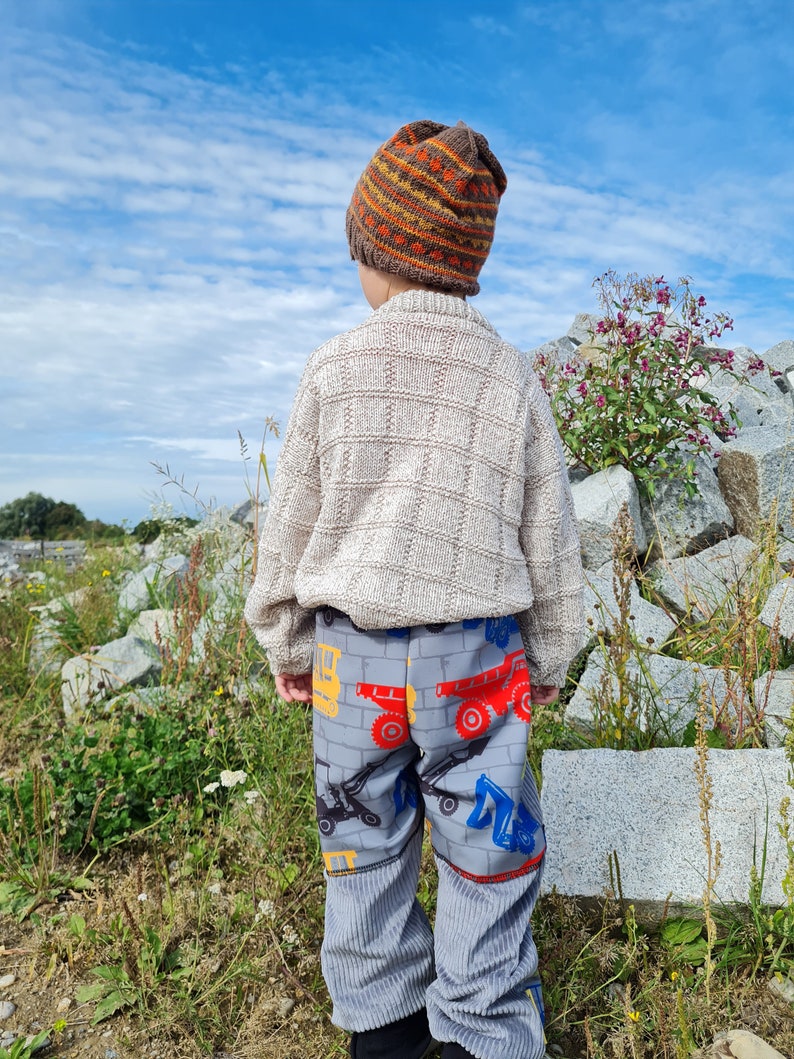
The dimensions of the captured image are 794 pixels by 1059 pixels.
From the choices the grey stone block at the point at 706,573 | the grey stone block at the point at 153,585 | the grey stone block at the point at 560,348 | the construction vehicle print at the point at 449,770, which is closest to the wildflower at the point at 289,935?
the construction vehicle print at the point at 449,770

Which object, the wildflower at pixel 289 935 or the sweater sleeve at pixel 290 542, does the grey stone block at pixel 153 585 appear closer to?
the wildflower at pixel 289 935

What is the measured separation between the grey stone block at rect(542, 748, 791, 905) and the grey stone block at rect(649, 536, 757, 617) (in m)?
1.52

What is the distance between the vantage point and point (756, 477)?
539 cm

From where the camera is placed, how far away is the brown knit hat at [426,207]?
2.01 meters

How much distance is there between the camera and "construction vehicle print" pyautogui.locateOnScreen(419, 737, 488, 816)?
1986 millimetres

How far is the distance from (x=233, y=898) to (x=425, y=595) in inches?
60.2

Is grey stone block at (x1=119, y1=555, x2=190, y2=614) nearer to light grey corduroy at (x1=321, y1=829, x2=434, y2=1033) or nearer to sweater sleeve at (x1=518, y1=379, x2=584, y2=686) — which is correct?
light grey corduroy at (x1=321, y1=829, x2=434, y2=1033)

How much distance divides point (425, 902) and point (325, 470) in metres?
1.45

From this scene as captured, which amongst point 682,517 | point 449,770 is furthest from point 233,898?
point 682,517

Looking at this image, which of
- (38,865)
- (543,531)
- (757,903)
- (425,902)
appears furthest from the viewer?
(38,865)

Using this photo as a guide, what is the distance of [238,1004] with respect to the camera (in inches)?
94.2

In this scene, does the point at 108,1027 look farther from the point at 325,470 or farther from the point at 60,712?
the point at 60,712

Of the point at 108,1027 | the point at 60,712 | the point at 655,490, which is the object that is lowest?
the point at 108,1027

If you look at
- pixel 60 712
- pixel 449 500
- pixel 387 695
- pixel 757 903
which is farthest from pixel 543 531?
pixel 60 712
